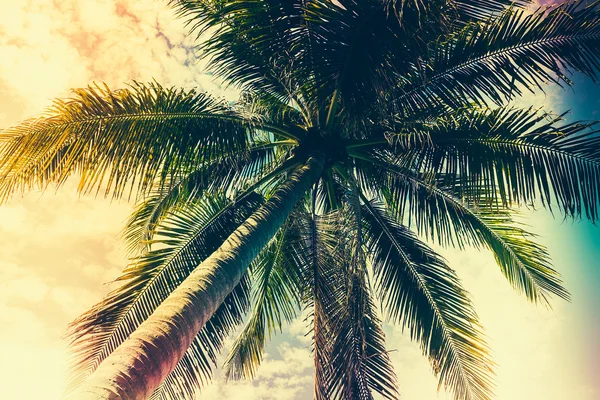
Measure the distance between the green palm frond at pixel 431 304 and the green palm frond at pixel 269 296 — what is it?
1.49 m

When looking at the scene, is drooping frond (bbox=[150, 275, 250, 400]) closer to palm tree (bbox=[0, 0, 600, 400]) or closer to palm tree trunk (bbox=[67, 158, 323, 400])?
palm tree (bbox=[0, 0, 600, 400])

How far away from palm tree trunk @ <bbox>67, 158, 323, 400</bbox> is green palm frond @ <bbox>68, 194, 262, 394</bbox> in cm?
212

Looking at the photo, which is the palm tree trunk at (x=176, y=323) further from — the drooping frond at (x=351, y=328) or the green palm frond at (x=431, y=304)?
the green palm frond at (x=431, y=304)

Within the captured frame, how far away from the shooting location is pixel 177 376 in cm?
595

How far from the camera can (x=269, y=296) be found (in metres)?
7.31

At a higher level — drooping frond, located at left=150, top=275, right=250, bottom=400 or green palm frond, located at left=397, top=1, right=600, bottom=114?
green palm frond, located at left=397, top=1, right=600, bottom=114

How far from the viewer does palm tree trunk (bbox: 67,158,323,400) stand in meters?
2.40

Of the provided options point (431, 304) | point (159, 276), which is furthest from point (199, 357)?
point (431, 304)

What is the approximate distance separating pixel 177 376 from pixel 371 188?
4303 mm

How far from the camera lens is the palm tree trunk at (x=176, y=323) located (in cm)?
240

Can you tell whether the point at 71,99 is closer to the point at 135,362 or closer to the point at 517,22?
the point at 135,362

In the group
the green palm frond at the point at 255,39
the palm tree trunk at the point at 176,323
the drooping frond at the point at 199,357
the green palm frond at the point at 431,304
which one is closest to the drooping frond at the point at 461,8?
the green palm frond at the point at 255,39

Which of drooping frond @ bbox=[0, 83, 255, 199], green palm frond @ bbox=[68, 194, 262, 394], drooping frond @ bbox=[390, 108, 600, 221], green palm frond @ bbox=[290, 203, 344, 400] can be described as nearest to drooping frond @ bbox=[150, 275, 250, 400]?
green palm frond @ bbox=[68, 194, 262, 394]

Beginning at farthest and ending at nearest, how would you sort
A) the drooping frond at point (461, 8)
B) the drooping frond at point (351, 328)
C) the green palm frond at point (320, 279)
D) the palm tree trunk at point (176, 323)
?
1. the green palm frond at point (320, 279)
2. the drooping frond at point (351, 328)
3. the drooping frond at point (461, 8)
4. the palm tree trunk at point (176, 323)
